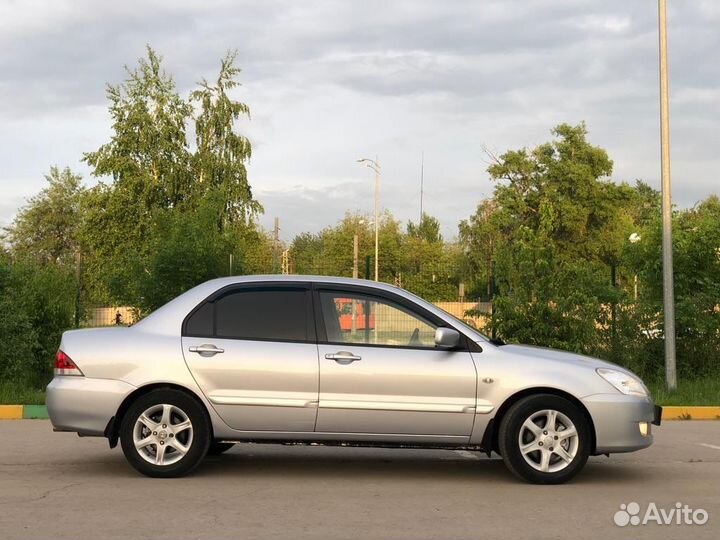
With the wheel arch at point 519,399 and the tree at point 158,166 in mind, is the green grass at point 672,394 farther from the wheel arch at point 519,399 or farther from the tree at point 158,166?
the tree at point 158,166

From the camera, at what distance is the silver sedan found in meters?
7.95

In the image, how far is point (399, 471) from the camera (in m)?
8.72

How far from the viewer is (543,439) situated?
7.97 m

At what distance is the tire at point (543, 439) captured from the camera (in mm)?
7938

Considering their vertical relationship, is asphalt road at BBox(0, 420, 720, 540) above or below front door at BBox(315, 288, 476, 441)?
below

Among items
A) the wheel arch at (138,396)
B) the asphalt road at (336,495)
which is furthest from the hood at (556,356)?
the wheel arch at (138,396)

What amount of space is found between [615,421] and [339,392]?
2.16 metres

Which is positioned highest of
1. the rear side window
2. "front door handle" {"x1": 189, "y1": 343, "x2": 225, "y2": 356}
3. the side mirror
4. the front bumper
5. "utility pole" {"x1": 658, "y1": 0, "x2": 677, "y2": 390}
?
"utility pole" {"x1": 658, "y1": 0, "x2": 677, "y2": 390}

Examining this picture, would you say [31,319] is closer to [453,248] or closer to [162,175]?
[162,175]

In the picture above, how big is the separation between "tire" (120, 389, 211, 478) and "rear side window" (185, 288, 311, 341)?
1.93 feet

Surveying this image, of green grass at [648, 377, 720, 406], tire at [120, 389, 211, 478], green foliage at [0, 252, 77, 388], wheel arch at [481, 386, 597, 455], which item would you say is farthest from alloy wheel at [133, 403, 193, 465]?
green grass at [648, 377, 720, 406]

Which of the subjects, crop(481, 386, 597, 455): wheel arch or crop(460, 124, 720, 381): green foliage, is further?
crop(460, 124, 720, 381): green foliage

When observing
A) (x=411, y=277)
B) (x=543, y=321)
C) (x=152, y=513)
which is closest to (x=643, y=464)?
(x=152, y=513)

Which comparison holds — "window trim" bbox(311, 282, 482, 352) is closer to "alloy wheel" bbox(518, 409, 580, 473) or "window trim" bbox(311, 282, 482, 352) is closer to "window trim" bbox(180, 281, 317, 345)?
"window trim" bbox(180, 281, 317, 345)
